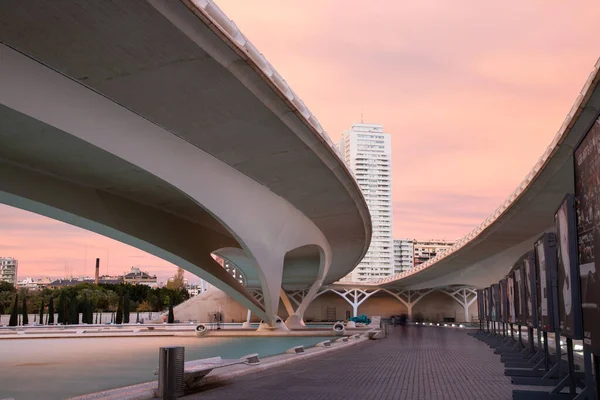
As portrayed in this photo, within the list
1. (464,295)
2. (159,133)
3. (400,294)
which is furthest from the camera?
(400,294)

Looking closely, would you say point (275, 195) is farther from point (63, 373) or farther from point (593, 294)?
point (593, 294)

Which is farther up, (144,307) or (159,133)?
(159,133)

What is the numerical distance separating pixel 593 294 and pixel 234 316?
7385 cm

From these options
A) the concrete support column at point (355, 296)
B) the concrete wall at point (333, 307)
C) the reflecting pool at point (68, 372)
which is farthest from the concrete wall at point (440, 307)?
the reflecting pool at point (68, 372)

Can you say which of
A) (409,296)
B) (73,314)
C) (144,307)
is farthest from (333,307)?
(73,314)

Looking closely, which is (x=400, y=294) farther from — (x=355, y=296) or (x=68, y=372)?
(x=68, y=372)

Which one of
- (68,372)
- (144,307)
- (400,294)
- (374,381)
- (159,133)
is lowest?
(68,372)

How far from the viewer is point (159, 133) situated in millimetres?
17750

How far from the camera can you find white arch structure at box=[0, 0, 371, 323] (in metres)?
12.2

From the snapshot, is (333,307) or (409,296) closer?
(409,296)

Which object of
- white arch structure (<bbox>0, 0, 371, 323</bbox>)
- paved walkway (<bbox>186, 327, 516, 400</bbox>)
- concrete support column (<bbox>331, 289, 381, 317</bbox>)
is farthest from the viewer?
concrete support column (<bbox>331, 289, 381, 317</bbox>)

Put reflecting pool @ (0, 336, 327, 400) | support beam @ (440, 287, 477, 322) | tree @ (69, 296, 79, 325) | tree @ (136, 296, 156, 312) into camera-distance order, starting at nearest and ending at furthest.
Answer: reflecting pool @ (0, 336, 327, 400) < tree @ (69, 296, 79, 325) < support beam @ (440, 287, 477, 322) < tree @ (136, 296, 156, 312)

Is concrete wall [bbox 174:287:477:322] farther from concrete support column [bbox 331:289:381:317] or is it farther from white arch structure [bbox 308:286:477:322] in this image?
concrete support column [bbox 331:289:381:317]

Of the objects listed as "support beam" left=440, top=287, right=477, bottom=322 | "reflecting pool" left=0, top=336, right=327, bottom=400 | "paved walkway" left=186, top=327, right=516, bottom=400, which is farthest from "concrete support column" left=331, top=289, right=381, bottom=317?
"paved walkway" left=186, top=327, right=516, bottom=400
